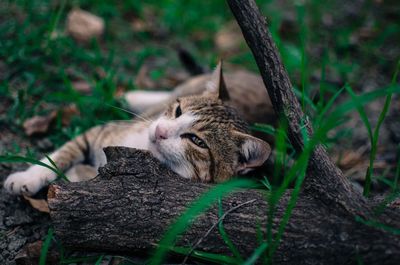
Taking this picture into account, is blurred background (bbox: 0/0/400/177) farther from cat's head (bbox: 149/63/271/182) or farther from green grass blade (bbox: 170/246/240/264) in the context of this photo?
green grass blade (bbox: 170/246/240/264)

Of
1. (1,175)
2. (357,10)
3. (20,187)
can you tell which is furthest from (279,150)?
(357,10)

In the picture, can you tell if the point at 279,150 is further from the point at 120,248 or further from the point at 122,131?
the point at 122,131

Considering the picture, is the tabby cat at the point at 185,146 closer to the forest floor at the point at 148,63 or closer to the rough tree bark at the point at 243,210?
the forest floor at the point at 148,63

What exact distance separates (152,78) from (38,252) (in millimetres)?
2591

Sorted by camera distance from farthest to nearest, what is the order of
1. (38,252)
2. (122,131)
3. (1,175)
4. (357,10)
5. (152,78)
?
(357,10) < (152,78) < (122,131) < (1,175) < (38,252)

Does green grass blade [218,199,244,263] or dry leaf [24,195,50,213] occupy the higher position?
green grass blade [218,199,244,263]

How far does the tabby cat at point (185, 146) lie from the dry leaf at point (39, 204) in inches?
2.1

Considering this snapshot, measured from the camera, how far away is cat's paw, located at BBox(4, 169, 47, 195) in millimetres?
2506

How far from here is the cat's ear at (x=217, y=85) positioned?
3129mm

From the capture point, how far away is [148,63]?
186 inches

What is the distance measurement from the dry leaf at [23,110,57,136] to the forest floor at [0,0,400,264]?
0.04 m

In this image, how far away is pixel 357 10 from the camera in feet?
19.2

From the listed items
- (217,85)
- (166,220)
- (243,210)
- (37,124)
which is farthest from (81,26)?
(243,210)

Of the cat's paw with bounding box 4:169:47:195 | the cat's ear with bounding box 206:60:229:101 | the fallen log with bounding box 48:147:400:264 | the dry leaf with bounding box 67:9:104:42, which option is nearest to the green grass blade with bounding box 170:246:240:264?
the fallen log with bounding box 48:147:400:264
